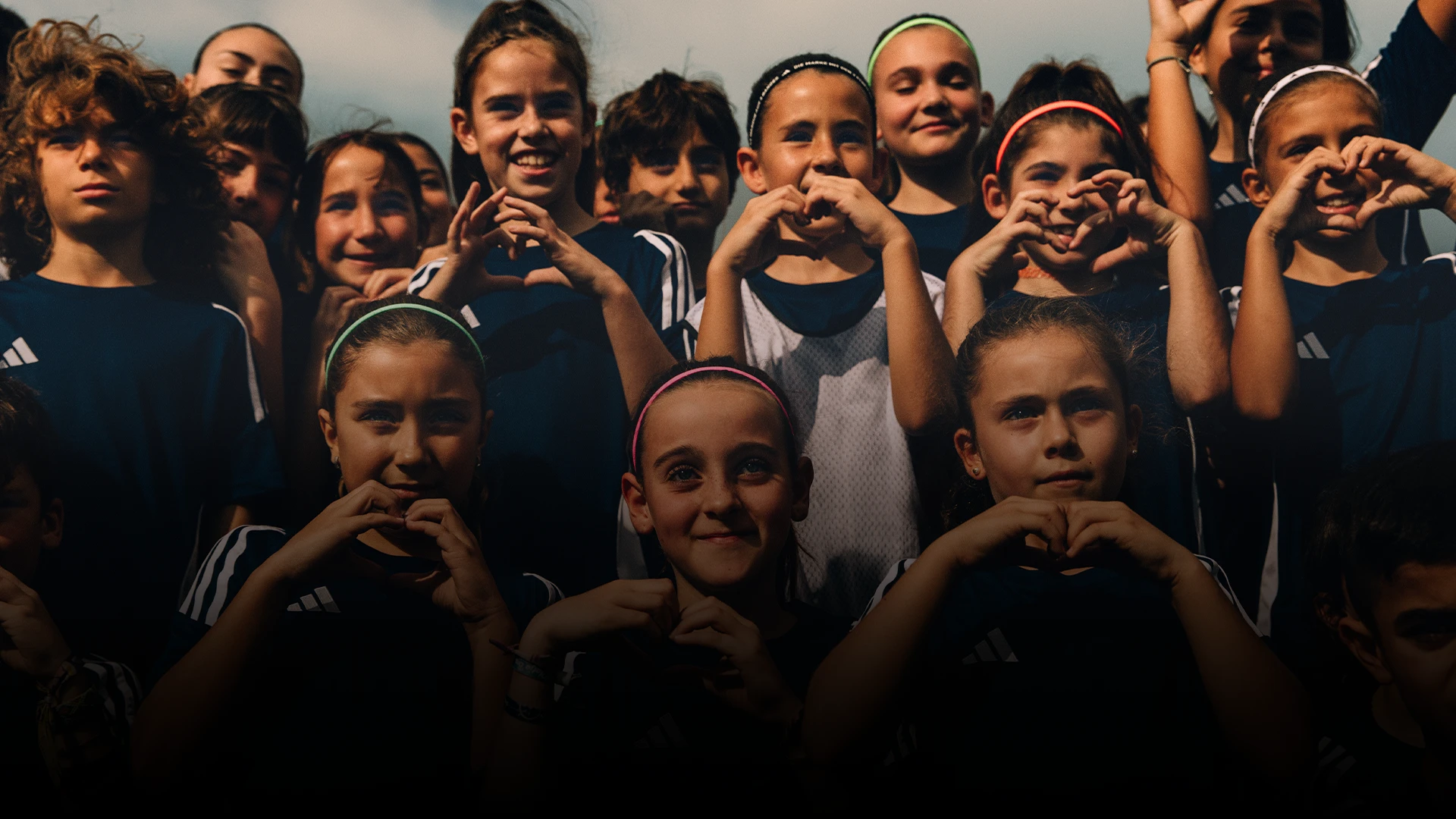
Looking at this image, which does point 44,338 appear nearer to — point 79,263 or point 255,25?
point 79,263

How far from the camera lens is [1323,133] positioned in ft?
8.94

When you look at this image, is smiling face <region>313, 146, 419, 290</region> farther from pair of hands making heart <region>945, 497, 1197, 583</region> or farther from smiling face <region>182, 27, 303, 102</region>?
pair of hands making heart <region>945, 497, 1197, 583</region>

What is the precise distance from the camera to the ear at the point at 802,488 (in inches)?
98.2

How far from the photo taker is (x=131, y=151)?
275cm

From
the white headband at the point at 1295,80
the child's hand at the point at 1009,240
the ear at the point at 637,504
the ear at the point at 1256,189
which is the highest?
the white headband at the point at 1295,80

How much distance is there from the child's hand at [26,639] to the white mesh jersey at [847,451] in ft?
5.02

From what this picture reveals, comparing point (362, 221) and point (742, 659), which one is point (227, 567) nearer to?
point (362, 221)

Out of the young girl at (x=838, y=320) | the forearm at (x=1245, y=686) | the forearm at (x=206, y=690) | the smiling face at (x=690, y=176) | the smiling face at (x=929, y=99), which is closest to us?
the forearm at (x=1245, y=686)

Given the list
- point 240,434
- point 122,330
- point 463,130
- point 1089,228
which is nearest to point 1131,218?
point 1089,228

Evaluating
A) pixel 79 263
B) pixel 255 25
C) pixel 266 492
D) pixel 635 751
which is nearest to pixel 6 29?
pixel 255 25

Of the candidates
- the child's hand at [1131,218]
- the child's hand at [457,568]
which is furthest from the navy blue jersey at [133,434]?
the child's hand at [1131,218]

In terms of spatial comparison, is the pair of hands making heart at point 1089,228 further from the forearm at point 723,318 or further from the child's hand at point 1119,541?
the child's hand at point 1119,541

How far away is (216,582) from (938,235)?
5.82 feet

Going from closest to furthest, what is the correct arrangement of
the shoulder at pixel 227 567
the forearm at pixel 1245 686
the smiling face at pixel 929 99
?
1. the forearm at pixel 1245 686
2. the shoulder at pixel 227 567
3. the smiling face at pixel 929 99
